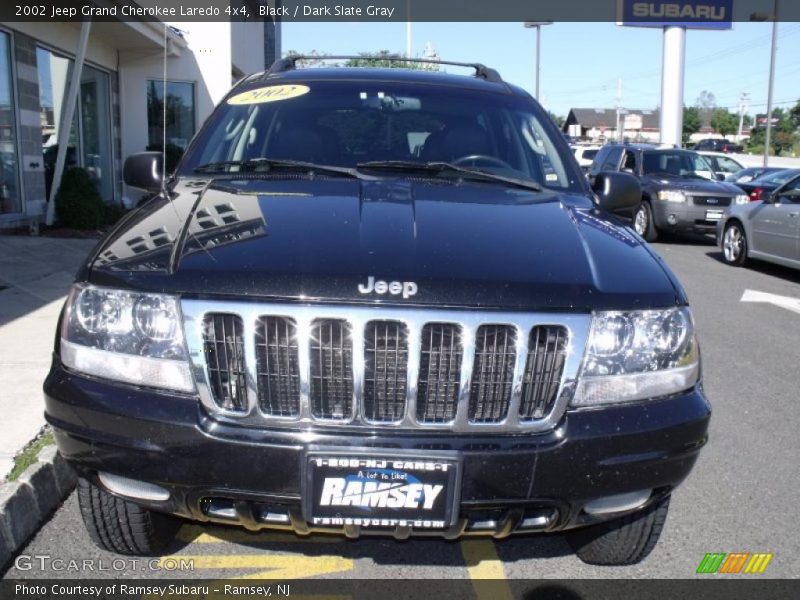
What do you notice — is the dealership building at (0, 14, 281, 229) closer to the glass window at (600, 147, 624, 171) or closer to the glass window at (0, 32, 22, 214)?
the glass window at (0, 32, 22, 214)

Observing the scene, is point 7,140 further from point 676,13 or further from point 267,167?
point 676,13

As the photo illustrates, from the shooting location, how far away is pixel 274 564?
10.2 ft

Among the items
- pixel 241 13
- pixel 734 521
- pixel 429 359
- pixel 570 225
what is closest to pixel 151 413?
pixel 429 359

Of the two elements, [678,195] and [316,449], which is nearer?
[316,449]

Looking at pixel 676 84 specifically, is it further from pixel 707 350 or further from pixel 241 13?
pixel 707 350

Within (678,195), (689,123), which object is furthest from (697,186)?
(689,123)

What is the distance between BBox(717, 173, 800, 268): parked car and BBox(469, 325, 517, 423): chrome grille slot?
9164mm

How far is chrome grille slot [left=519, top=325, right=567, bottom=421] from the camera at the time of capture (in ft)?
7.93

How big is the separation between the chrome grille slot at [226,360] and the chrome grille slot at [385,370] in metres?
0.37

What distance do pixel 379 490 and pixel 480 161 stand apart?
2000mm

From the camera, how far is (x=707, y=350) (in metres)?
6.57

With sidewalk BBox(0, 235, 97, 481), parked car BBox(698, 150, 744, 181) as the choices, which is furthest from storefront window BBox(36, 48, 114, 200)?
parked car BBox(698, 150, 744, 181)

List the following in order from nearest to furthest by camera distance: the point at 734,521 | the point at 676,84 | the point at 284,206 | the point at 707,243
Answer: the point at 284,206 < the point at 734,521 < the point at 707,243 < the point at 676,84

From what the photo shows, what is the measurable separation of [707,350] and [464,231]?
14.8 feet
